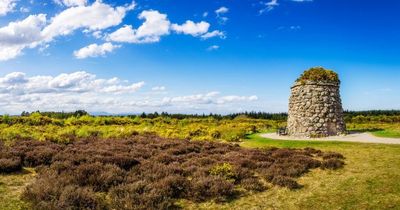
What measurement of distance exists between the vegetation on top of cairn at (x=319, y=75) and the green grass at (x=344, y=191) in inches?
522

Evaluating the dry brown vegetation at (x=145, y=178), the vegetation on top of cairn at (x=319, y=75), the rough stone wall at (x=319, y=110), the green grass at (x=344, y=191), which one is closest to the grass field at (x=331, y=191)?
the green grass at (x=344, y=191)

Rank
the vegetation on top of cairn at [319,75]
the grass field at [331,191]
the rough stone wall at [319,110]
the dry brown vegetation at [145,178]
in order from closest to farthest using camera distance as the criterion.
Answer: the dry brown vegetation at [145,178]
the grass field at [331,191]
the rough stone wall at [319,110]
the vegetation on top of cairn at [319,75]

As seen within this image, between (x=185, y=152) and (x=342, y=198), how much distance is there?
33.5ft

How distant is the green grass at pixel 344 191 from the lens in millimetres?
8820

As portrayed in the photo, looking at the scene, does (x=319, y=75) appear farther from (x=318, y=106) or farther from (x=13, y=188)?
(x=13, y=188)

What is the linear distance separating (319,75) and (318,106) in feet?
8.55

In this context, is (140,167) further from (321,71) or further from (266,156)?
(321,71)

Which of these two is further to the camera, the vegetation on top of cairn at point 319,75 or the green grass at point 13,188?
the vegetation on top of cairn at point 319,75

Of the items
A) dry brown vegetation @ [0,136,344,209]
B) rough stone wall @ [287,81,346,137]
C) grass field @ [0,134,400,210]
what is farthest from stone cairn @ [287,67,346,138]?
grass field @ [0,134,400,210]

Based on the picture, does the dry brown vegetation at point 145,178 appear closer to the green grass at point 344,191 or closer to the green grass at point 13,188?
the green grass at point 13,188

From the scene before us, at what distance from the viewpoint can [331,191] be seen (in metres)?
10.2

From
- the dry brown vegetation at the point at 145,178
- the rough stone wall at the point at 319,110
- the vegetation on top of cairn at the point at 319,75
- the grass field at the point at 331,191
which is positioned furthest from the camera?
the vegetation on top of cairn at the point at 319,75

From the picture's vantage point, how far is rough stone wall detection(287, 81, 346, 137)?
27.3 meters

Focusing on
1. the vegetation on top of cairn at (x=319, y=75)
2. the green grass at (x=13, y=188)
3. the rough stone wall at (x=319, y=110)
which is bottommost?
the green grass at (x=13, y=188)
